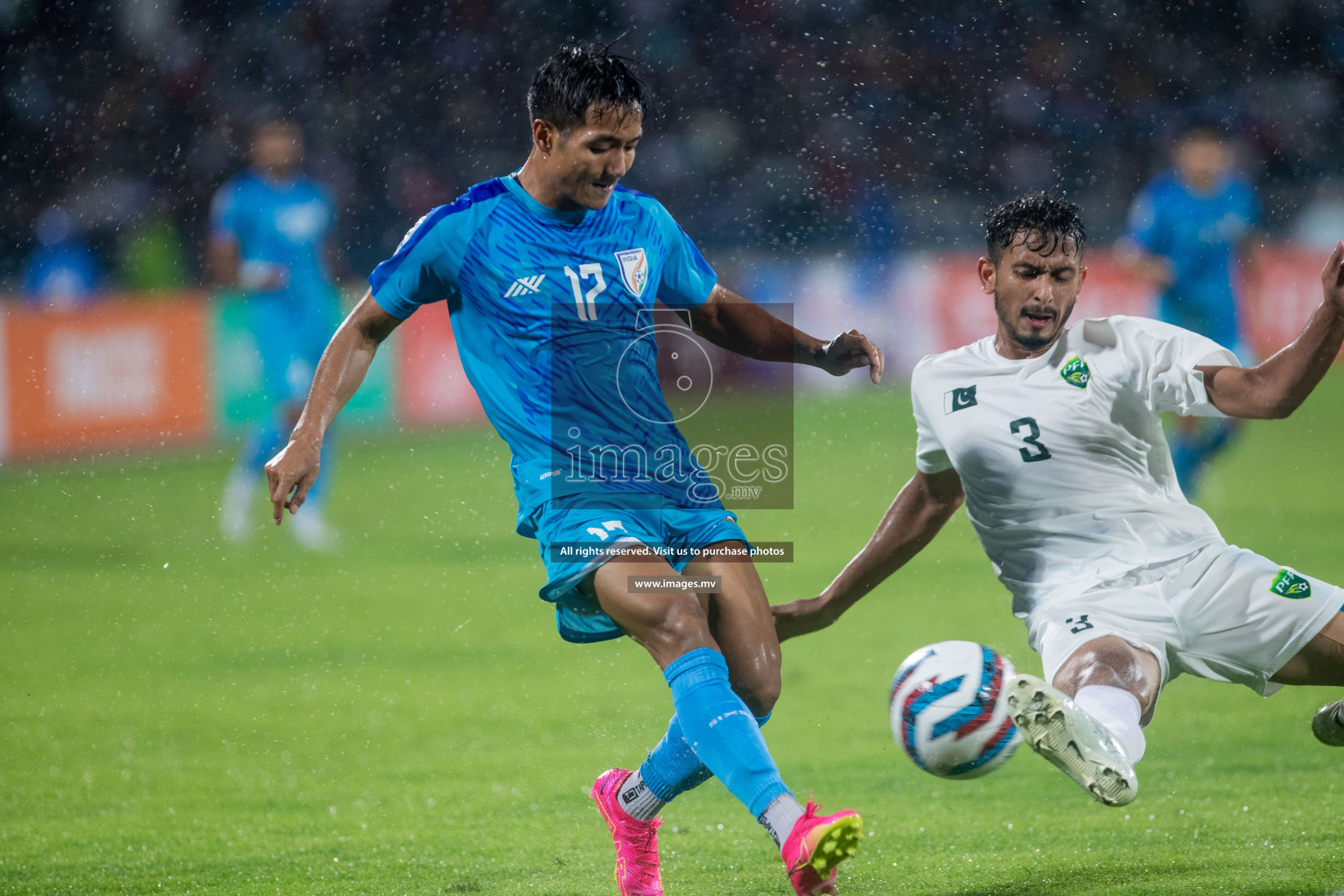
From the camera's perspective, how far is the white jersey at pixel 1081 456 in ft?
11.5

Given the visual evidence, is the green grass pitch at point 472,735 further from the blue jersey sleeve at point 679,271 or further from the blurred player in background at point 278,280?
the blue jersey sleeve at point 679,271

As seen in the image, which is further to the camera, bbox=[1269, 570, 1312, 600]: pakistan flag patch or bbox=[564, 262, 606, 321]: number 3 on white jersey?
bbox=[564, 262, 606, 321]: number 3 on white jersey

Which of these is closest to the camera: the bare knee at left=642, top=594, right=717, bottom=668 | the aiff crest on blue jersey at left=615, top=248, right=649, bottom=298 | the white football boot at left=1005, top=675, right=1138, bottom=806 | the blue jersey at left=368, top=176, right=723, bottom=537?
the white football boot at left=1005, top=675, right=1138, bottom=806

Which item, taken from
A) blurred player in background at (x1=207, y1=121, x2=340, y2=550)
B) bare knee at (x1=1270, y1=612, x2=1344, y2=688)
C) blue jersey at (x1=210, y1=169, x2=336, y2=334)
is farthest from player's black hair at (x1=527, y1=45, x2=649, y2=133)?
blue jersey at (x1=210, y1=169, x2=336, y2=334)

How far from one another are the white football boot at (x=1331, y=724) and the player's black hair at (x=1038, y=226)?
1.42 meters

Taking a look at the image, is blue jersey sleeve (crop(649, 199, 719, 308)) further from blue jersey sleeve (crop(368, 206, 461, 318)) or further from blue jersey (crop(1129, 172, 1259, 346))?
blue jersey (crop(1129, 172, 1259, 346))

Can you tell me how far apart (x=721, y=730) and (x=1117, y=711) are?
0.86 meters

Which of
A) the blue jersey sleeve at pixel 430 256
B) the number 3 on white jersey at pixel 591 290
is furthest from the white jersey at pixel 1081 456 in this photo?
the blue jersey sleeve at pixel 430 256

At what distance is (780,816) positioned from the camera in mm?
2932

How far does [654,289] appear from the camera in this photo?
12.1ft

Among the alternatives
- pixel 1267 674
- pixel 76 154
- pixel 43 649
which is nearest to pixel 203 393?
pixel 76 154

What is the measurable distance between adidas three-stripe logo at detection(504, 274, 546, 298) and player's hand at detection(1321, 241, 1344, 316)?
1.81 meters

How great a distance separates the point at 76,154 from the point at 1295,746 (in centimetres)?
1426

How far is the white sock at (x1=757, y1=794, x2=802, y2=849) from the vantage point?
9.52 feet
